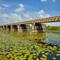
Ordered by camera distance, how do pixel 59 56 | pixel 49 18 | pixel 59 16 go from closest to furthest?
pixel 59 56 → pixel 59 16 → pixel 49 18

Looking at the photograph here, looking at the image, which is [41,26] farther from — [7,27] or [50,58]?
[50,58]

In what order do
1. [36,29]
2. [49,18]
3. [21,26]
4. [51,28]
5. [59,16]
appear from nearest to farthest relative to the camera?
1. [59,16]
2. [49,18]
3. [36,29]
4. [21,26]
5. [51,28]

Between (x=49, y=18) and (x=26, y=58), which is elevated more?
(x=49, y=18)

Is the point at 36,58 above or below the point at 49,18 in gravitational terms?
below

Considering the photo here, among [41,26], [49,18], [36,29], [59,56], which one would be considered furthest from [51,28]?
[59,56]

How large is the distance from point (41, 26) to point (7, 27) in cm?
2732

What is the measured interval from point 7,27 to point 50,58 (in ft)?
206

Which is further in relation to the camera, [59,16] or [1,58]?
[59,16]

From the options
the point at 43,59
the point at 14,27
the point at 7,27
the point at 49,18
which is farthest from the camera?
the point at 7,27

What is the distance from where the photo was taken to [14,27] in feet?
218

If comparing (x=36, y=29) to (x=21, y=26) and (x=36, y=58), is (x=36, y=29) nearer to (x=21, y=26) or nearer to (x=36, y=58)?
(x=21, y=26)

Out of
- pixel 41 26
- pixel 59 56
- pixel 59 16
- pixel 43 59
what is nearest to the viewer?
pixel 43 59

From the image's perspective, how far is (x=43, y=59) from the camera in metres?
11.8

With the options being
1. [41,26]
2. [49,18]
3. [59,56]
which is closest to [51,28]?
[41,26]
